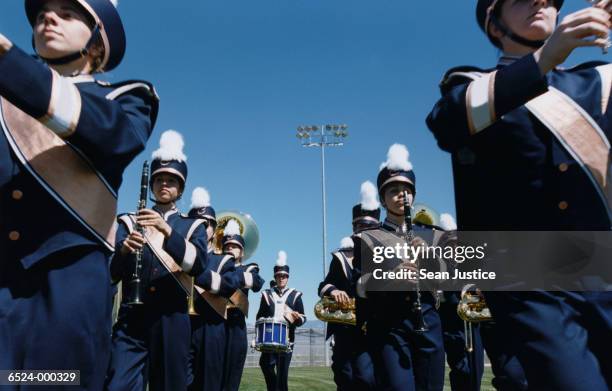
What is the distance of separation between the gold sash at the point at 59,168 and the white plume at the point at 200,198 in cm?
798

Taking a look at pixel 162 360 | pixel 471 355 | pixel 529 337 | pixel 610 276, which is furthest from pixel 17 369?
pixel 471 355

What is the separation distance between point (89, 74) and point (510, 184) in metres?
1.88

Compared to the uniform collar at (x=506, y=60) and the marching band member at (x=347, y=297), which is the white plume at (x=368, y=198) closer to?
the marching band member at (x=347, y=297)

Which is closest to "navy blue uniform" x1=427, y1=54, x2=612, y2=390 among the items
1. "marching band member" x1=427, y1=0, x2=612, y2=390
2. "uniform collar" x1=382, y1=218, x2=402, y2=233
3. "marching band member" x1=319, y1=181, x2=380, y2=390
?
"marching band member" x1=427, y1=0, x2=612, y2=390

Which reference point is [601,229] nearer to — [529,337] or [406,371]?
[529,337]

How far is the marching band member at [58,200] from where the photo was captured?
2264 millimetres

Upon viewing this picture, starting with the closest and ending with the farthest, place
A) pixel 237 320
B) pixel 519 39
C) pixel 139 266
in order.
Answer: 1. pixel 519 39
2. pixel 139 266
3. pixel 237 320

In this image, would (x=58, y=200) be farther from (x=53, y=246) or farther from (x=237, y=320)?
(x=237, y=320)

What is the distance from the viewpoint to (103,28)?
2.92 m

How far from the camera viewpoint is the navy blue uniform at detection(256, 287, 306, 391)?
14062 mm

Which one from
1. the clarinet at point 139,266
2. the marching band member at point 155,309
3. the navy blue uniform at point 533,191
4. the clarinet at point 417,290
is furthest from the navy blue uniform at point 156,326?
the navy blue uniform at point 533,191

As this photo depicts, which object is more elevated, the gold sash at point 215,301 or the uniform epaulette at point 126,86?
the uniform epaulette at point 126,86

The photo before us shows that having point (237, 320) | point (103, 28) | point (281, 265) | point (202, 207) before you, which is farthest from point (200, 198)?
point (103, 28)

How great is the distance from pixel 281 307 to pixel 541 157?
1340 cm
